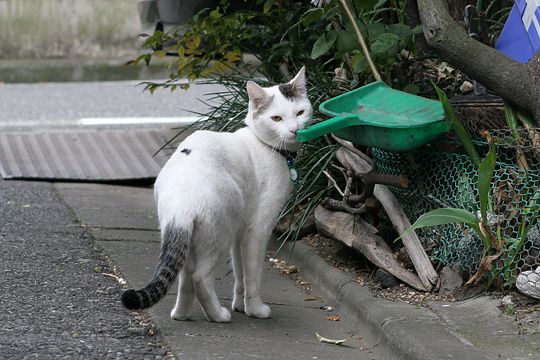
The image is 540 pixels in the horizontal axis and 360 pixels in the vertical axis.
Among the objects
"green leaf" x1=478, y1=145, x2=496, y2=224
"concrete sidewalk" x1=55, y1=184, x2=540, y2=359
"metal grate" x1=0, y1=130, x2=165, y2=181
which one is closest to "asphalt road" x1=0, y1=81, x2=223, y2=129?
"metal grate" x1=0, y1=130, x2=165, y2=181

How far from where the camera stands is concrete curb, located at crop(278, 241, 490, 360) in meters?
3.68

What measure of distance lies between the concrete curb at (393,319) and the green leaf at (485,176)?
1.68 ft

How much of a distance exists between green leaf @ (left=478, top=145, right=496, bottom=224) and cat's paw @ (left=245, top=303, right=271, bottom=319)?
1.05 metres

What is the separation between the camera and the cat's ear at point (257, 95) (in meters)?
4.41

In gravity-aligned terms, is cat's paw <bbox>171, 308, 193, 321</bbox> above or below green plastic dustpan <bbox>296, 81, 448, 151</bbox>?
below

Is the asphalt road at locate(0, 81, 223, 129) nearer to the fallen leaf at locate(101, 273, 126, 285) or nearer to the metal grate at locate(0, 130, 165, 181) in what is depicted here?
the metal grate at locate(0, 130, 165, 181)

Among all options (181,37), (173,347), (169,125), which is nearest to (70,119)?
(169,125)

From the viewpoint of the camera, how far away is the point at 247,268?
438 cm

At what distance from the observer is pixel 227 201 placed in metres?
4.10

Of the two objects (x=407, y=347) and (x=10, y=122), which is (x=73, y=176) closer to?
(x=10, y=122)

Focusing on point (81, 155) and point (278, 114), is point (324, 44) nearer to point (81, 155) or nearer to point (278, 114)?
point (278, 114)

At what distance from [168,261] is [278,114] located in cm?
90

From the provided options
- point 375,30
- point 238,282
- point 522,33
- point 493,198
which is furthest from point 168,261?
point 522,33

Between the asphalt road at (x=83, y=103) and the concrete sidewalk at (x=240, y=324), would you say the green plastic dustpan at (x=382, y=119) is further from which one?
the asphalt road at (x=83, y=103)
